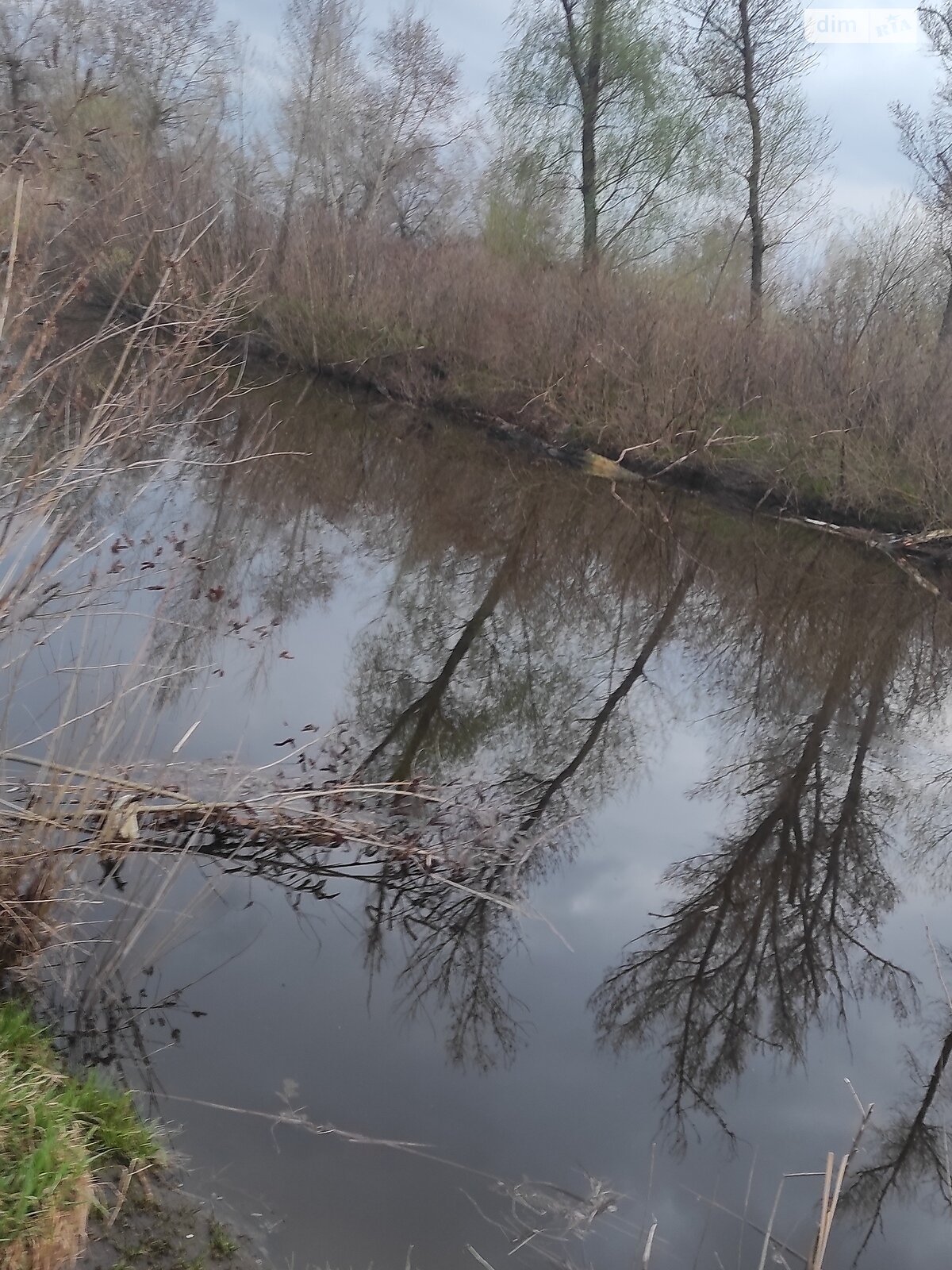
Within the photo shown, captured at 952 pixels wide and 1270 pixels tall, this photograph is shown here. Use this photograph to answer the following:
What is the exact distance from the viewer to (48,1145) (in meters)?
2.71

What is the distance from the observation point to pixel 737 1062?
15.1 ft

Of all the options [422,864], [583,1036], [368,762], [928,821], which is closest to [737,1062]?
[583,1036]

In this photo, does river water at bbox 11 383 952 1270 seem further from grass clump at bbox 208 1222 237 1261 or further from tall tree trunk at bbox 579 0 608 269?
tall tree trunk at bbox 579 0 608 269

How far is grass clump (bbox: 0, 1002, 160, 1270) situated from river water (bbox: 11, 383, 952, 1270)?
34 centimetres

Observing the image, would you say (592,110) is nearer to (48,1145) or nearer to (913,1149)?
(913,1149)

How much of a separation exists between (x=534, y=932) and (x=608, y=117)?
22217 mm

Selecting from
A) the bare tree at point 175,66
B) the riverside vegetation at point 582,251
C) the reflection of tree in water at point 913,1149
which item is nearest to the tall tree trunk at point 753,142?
the riverside vegetation at point 582,251

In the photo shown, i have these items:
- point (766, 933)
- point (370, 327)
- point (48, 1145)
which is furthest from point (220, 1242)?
point (370, 327)

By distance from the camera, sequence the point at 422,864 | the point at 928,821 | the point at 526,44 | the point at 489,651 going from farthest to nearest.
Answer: the point at 526,44 → the point at 489,651 → the point at 928,821 → the point at 422,864

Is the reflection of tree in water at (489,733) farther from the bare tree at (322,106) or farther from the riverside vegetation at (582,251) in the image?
the bare tree at (322,106)

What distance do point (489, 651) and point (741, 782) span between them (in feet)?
7.68

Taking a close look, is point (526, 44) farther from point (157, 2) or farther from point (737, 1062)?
point (737, 1062)

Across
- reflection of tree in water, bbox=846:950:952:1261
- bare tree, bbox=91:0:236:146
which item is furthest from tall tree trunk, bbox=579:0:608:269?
reflection of tree in water, bbox=846:950:952:1261

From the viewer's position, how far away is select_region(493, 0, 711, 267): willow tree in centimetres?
2297
